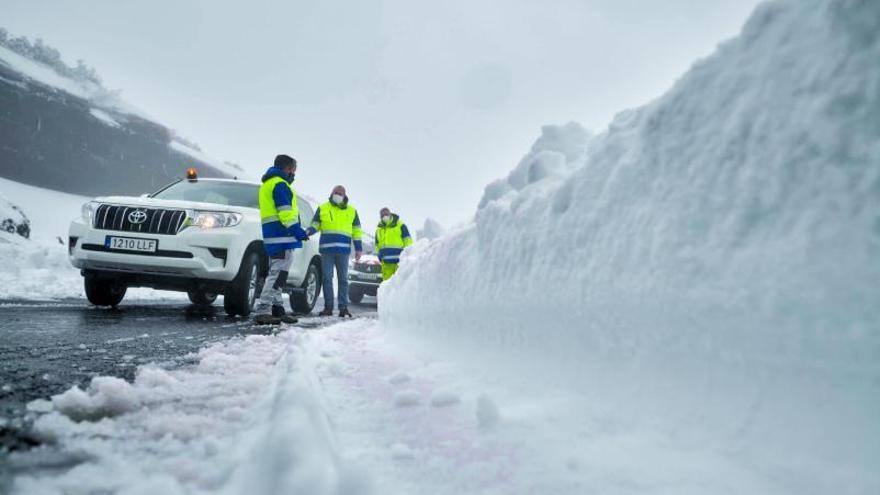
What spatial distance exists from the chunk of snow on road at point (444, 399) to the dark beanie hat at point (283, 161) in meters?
4.70

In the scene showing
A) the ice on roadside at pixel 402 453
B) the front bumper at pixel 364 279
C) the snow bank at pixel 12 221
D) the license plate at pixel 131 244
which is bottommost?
the ice on roadside at pixel 402 453

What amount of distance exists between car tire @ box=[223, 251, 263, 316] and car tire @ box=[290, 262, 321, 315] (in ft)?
5.68

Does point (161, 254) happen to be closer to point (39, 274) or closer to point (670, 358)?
point (39, 274)

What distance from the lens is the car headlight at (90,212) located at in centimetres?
541

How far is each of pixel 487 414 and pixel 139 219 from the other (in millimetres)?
5229

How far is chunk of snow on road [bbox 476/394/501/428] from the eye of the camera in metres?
1.48

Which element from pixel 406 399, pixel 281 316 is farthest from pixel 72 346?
pixel 281 316

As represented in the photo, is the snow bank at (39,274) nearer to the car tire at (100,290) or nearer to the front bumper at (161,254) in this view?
the car tire at (100,290)

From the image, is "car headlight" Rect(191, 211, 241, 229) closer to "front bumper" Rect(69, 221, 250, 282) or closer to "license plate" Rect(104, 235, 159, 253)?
"front bumper" Rect(69, 221, 250, 282)

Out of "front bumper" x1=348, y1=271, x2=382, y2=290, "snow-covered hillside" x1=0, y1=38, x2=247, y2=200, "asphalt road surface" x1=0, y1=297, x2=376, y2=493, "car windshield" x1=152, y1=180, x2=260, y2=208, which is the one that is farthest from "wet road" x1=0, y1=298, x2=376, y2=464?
"snow-covered hillside" x1=0, y1=38, x2=247, y2=200

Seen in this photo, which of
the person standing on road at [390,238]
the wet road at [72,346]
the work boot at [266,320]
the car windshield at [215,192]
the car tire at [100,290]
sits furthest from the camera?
the person standing on road at [390,238]

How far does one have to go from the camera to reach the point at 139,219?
212 inches

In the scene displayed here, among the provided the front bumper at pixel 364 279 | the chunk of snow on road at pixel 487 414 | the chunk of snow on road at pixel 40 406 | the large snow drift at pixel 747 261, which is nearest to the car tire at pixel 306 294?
the front bumper at pixel 364 279

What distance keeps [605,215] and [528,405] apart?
675 millimetres
